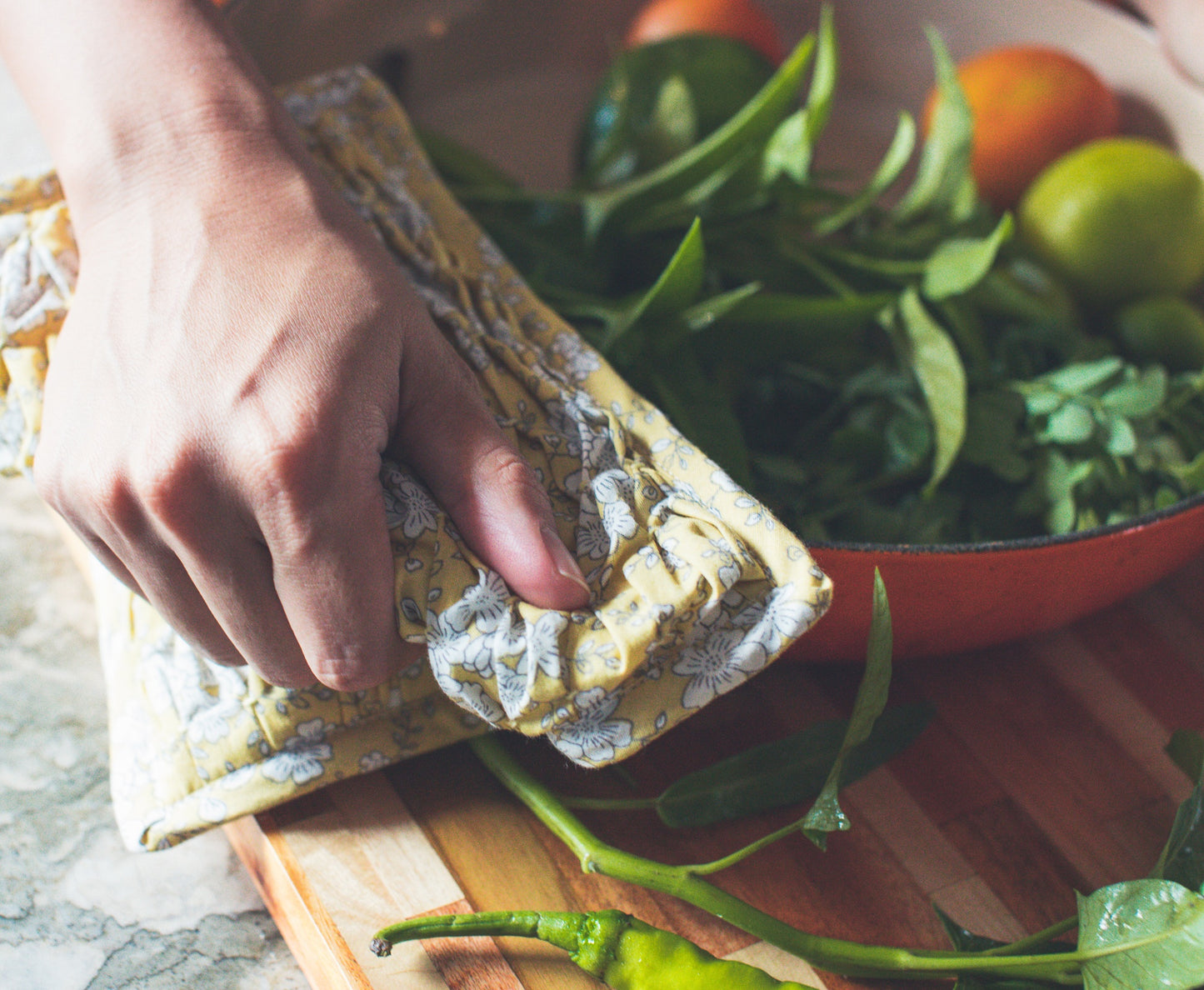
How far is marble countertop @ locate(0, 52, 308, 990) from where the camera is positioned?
1.51ft

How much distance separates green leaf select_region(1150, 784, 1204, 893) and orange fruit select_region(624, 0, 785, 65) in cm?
66

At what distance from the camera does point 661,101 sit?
0.72 m

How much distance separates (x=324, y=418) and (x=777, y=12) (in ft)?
2.55

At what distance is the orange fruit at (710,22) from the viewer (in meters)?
0.84

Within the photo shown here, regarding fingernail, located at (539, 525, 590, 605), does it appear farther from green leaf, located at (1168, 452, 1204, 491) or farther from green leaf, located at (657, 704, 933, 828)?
green leaf, located at (1168, 452, 1204, 491)

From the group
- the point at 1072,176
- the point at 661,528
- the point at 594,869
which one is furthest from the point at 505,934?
the point at 1072,176

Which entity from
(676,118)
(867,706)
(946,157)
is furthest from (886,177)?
(867,706)

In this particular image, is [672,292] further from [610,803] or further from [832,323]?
[610,803]

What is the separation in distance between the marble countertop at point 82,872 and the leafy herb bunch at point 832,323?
A: 0.34m

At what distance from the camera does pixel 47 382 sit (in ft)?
1.45

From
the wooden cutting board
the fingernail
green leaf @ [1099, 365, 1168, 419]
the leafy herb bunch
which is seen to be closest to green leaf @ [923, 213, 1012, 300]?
the leafy herb bunch

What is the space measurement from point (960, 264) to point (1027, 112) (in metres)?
0.27

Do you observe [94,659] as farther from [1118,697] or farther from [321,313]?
[1118,697]

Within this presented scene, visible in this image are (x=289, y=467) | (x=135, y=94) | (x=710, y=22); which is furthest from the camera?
(x=710, y=22)
